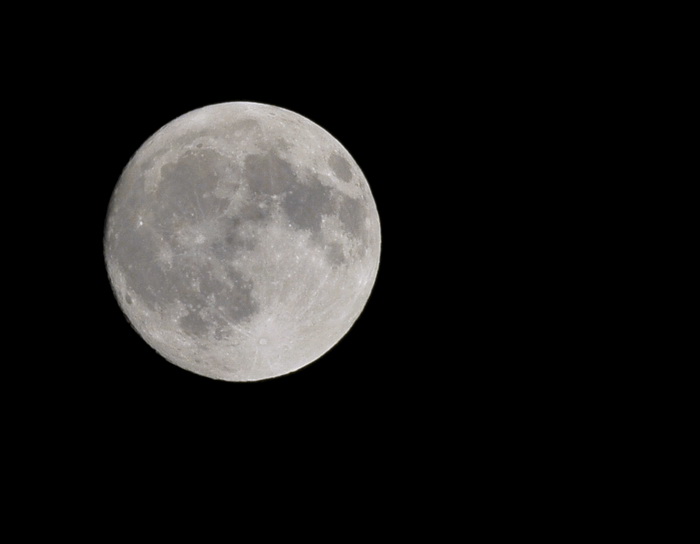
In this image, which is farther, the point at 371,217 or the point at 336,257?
the point at 371,217

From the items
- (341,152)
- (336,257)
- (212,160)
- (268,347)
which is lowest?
(268,347)

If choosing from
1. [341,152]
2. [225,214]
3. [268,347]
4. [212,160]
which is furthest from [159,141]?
[268,347]

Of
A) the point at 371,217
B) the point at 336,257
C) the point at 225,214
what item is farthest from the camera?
the point at 371,217

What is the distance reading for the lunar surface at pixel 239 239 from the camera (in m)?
4.66

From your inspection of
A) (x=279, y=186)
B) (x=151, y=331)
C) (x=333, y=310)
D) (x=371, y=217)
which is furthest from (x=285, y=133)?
(x=151, y=331)

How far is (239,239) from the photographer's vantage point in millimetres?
4621

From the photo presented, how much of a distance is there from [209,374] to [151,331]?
1.77 ft

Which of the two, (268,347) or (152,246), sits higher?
(152,246)

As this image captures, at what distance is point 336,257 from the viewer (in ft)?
16.2

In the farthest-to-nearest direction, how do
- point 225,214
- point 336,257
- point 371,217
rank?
1. point 371,217
2. point 336,257
3. point 225,214

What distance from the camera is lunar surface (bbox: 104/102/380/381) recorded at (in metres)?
4.66

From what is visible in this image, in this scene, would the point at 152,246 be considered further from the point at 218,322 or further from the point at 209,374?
the point at 209,374

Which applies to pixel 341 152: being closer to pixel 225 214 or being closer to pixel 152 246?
pixel 225 214

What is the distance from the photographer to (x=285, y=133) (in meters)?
5.00
